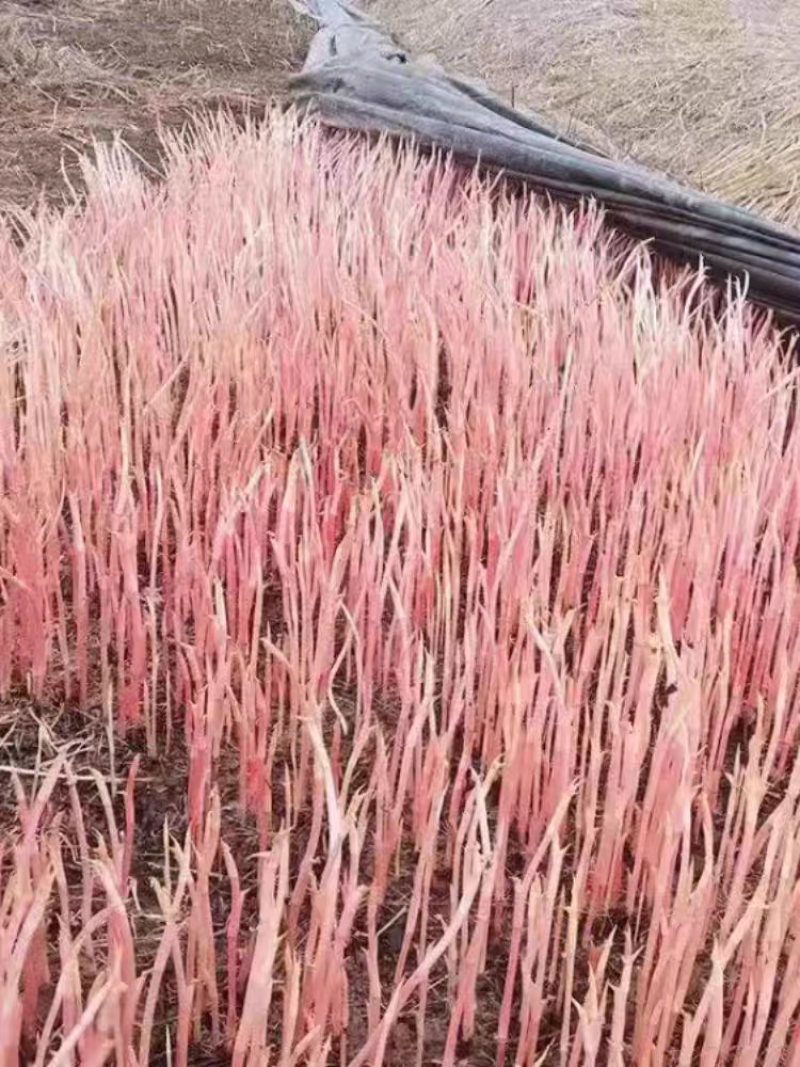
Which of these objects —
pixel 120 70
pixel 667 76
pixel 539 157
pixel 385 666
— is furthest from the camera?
pixel 120 70

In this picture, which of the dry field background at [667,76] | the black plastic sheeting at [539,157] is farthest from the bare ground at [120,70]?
A: the dry field background at [667,76]

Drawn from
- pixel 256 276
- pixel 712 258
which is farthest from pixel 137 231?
pixel 712 258

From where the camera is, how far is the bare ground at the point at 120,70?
3.06 meters

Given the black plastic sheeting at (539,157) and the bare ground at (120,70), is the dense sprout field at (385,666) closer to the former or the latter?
the black plastic sheeting at (539,157)

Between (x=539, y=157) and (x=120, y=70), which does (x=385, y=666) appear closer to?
(x=539, y=157)

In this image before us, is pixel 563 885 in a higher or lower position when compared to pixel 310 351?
lower

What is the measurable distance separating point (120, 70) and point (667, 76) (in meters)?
1.81

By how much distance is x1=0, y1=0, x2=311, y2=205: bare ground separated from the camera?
3.06m

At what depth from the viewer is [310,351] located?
1.79 m

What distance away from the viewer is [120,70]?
3955mm

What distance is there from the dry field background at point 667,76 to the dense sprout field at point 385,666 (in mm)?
1202

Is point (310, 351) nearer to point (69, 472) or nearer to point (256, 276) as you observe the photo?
point (256, 276)

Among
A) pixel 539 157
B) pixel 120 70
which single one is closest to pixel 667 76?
pixel 539 157

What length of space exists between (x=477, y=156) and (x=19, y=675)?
1.99m
